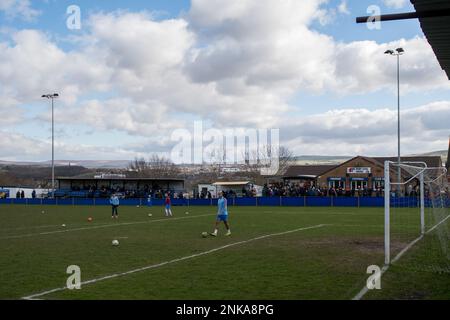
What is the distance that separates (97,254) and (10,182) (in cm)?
11033

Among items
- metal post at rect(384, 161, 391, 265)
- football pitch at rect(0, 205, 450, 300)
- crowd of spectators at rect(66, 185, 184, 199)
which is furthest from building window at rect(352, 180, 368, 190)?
metal post at rect(384, 161, 391, 265)

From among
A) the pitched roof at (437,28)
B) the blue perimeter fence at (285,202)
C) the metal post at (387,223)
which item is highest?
the pitched roof at (437,28)

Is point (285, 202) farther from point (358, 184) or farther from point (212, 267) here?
point (212, 267)

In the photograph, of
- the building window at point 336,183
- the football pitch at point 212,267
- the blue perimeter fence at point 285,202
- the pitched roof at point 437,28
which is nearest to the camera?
the pitched roof at point 437,28

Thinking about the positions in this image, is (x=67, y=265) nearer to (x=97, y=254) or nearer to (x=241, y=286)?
(x=97, y=254)

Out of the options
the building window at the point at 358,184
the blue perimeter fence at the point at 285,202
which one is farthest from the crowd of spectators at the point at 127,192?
the building window at the point at 358,184

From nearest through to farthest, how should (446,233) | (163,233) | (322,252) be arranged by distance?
(322,252), (446,233), (163,233)

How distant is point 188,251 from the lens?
A: 1512cm

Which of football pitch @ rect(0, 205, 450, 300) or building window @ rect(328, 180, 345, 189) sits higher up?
building window @ rect(328, 180, 345, 189)

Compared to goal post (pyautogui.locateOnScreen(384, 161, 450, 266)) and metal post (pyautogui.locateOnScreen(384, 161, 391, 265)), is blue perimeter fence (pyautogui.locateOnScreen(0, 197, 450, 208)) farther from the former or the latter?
metal post (pyautogui.locateOnScreen(384, 161, 391, 265))

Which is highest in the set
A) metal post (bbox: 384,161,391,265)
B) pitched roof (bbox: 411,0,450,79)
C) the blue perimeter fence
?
pitched roof (bbox: 411,0,450,79)

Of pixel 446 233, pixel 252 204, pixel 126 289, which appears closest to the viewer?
pixel 126 289

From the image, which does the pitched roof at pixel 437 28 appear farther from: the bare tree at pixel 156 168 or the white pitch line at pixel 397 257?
the bare tree at pixel 156 168
